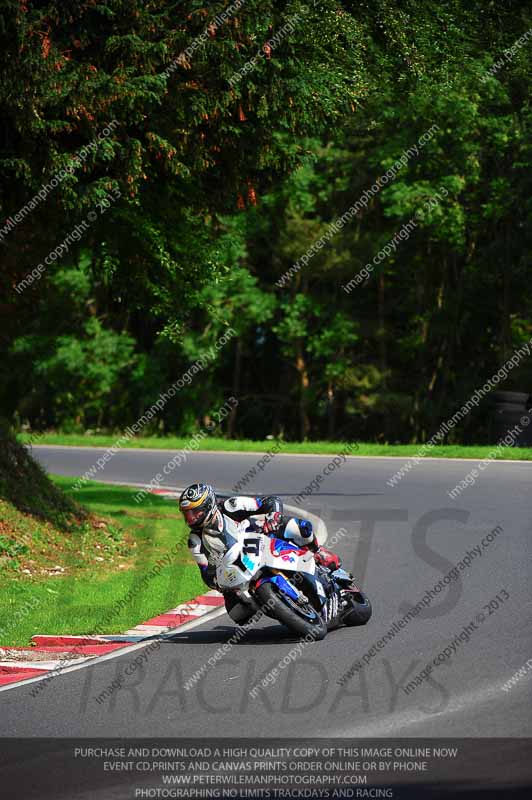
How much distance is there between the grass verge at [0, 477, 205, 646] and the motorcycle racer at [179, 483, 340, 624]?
157cm

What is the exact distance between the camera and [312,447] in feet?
104

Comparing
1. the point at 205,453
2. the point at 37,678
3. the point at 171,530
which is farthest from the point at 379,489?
the point at 37,678

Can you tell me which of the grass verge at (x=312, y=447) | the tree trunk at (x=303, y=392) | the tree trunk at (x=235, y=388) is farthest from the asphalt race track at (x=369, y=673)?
the tree trunk at (x=235, y=388)

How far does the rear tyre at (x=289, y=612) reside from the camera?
971 cm

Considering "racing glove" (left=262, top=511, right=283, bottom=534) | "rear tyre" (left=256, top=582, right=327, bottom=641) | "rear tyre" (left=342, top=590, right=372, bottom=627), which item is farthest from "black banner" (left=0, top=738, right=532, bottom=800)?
"rear tyre" (left=342, top=590, right=372, bottom=627)

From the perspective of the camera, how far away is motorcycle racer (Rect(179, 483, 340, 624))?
9875 millimetres

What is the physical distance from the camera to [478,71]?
18.1 m

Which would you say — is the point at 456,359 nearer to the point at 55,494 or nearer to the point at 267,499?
the point at 55,494

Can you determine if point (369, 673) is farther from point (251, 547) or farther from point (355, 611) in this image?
point (355, 611)

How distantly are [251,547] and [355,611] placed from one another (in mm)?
1231

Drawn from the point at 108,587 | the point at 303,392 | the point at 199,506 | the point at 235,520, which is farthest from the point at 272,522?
the point at 303,392

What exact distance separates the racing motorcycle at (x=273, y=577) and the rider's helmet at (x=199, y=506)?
0.16 meters

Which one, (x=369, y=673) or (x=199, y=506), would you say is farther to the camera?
(x=199, y=506)

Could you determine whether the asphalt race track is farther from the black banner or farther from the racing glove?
the racing glove
